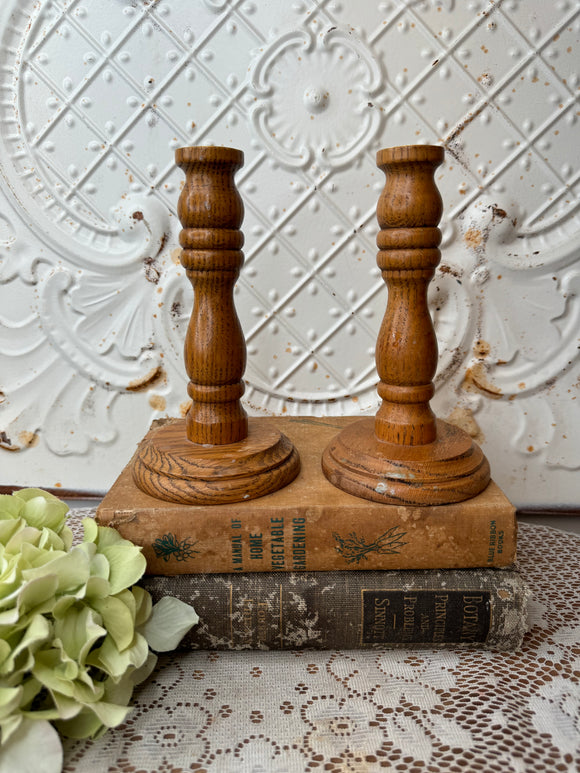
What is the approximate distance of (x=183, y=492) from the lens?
518 mm

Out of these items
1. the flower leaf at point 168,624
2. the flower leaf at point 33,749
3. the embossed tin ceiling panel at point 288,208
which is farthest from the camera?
the embossed tin ceiling panel at point 288,208

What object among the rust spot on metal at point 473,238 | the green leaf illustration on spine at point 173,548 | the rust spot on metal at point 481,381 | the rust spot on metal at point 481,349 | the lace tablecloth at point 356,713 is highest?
the rust spot on metal at point 473,238

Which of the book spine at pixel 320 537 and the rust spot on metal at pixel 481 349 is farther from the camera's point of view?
the rust spot on metal at pixel 481 349

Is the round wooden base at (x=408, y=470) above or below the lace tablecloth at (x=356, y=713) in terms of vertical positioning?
above

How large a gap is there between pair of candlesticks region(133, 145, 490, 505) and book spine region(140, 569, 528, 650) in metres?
0.08

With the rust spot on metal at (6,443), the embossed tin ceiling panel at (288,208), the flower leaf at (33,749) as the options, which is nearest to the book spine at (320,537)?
the flower leaf at (33,749)

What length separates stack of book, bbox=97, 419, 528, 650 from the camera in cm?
51

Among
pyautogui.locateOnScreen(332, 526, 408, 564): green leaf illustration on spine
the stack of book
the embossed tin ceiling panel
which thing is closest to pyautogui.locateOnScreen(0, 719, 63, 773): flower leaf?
the stack of book

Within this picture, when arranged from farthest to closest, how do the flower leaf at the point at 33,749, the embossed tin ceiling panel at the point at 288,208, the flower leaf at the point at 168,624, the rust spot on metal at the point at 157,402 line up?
1. the rust spot on metal at the point at 157,402
2. the embossed tin ceiling panel at the point at 288,208
3. the flower leaf at the point at 168,624
4. the flower leaf at the point at 33,749

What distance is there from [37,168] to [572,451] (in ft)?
2.64

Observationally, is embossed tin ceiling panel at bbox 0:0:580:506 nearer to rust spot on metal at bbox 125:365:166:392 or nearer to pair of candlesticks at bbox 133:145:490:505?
rust spot on metal at bbox 125:365:166:392

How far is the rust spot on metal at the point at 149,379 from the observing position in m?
0.78

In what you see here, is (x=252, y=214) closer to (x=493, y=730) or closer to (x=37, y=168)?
(x=37, y=168)

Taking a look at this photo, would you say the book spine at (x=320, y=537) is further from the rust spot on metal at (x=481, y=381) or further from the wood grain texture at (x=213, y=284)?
the rust spot on metal at (x=481, y=381)
